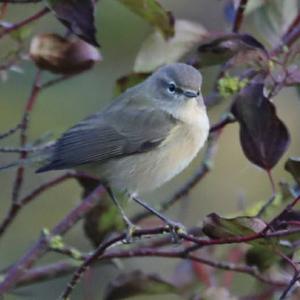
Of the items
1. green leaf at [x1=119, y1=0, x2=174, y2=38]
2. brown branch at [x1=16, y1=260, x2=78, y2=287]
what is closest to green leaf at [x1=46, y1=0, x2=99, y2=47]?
green leaf at [x1=119, y1=0, x2=174, y2=38]

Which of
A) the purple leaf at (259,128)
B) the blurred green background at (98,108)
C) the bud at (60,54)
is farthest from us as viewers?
the blurred green background at (98,108)

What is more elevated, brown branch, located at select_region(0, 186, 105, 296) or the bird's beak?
the bird's beak

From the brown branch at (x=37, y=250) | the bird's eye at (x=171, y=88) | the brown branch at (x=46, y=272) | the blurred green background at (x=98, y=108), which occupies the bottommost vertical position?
the blurred green background at (x=98, y=108)

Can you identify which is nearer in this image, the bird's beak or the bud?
the bud

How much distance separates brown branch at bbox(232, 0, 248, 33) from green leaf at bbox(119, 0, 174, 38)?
23 centimetres

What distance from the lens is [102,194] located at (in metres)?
2.83

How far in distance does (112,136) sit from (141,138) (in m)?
0.10

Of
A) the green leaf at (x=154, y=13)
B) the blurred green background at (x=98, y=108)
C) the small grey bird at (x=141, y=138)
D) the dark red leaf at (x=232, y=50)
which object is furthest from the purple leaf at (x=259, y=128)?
the blurred green background at (x=98, y=108)

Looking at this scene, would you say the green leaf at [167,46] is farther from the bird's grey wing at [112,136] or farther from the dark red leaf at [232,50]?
the bird's grey wing at [112,136]

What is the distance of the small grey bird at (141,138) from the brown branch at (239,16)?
34 centimetres

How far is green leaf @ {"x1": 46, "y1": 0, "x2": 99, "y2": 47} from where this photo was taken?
6.66 ft

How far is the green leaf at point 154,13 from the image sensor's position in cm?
223

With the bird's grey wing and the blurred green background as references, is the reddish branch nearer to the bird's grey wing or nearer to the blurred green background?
the bird's grey wing

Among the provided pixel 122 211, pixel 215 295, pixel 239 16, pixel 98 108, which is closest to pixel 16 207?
pixel 122 211
